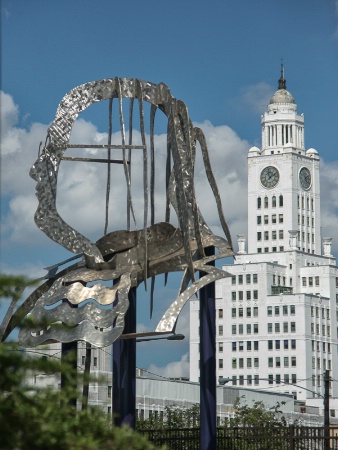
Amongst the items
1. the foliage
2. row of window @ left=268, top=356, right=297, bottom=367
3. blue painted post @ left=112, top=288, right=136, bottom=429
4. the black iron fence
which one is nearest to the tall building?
row of window @ left=268, top=356, right=297, bottom=367

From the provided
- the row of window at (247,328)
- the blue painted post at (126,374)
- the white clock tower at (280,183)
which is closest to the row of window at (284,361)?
the row of window at (247,328)

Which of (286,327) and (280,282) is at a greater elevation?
(280,282)

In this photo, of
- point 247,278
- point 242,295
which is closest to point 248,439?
point 247,278

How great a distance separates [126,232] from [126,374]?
3571 mm

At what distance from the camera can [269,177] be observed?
513 feet

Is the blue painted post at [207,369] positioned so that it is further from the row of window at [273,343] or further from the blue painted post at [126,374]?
the row of window at [273,343]

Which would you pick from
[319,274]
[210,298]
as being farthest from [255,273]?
[210,298]

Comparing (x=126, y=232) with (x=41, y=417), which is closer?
(x=41, y=417)

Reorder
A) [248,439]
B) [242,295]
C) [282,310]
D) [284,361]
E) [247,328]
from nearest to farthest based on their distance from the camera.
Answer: [248,439]
[284,361]
[282,310]
[242,295]
[247,328]

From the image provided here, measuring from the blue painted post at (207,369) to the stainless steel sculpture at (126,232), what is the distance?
863mm

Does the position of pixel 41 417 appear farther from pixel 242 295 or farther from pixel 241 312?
pixel 241 312

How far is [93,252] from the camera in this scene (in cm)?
3281

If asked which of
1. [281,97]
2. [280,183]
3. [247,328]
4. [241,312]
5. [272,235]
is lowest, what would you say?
[247,328]

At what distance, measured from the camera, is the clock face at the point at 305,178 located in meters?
156
